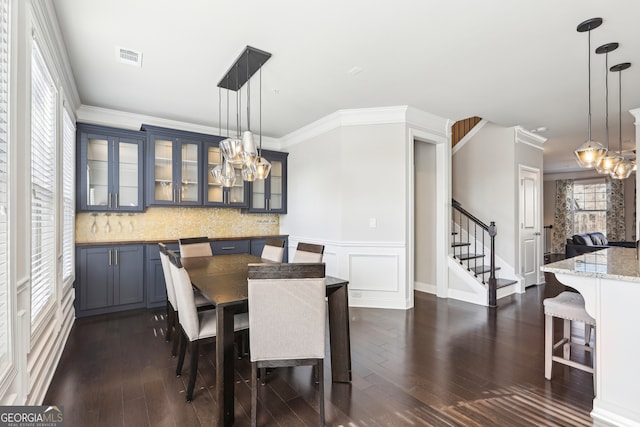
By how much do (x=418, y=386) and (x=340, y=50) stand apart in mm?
2777

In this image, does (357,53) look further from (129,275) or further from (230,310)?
(129,275)

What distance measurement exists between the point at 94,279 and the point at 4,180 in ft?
9.46

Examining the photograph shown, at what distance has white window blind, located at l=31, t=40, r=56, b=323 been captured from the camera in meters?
2.03

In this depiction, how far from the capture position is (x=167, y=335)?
3141 mm

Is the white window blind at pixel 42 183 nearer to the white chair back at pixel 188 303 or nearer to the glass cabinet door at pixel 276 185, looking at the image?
the white chair back at pixel 188 303

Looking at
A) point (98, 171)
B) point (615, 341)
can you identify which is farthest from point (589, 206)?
point (98, 171)

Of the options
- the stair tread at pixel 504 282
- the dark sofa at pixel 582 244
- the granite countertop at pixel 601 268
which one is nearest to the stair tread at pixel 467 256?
the stair tread at pixel 504 282

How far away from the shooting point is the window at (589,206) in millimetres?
8969

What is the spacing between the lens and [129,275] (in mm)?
4016

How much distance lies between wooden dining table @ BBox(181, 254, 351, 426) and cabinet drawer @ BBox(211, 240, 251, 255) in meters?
1.18

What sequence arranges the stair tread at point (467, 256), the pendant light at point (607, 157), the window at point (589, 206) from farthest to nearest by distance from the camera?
the window at point (589, 206), the stair tread at point (467, 256), the pendant light at point (607, 157)

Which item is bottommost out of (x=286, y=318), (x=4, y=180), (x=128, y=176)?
(x=286, y=318)

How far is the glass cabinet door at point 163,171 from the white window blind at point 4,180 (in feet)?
9.85

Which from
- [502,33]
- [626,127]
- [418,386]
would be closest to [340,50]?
[502,33]
